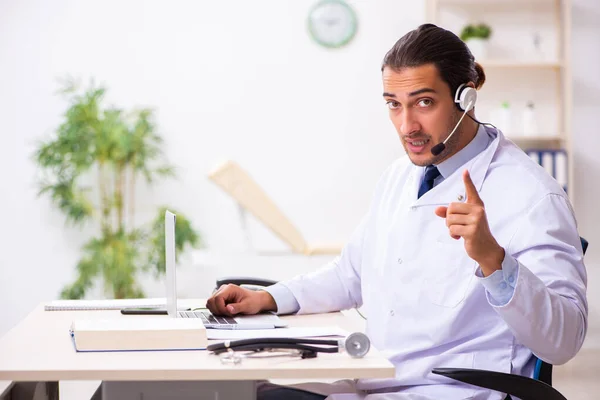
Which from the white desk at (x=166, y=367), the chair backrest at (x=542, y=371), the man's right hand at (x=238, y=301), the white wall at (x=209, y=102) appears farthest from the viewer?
the white wall at (x=209, y=102)

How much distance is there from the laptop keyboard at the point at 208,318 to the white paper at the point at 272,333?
12 centimetres

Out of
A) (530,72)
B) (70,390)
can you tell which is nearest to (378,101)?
(530,72)

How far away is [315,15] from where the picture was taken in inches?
192

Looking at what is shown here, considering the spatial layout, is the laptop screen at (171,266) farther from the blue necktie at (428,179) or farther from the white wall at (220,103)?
the white wall at (220,103)

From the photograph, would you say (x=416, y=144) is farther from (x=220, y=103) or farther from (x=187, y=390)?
(x=220, y=103)

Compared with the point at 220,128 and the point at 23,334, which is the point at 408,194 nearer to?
the point at 23,334

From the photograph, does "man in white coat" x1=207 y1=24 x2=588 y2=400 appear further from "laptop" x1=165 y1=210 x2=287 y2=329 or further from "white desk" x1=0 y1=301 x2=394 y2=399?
"white desk" x1=0 y1=301 x2=394 y2=399

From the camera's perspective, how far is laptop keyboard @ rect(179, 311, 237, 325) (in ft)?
5.73

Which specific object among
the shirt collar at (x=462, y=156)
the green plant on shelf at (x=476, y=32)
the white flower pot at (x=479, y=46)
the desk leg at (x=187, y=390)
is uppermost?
the green plant on shelf at (x=476, y=32)

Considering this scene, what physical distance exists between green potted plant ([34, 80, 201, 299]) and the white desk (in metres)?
3.01

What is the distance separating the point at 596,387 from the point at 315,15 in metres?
2.58

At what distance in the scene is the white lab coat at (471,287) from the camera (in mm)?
1517

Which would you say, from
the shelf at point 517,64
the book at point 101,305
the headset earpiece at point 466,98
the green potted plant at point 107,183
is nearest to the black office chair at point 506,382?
the headset earpiece at point 466,98

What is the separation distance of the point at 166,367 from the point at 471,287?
69 centimetres
